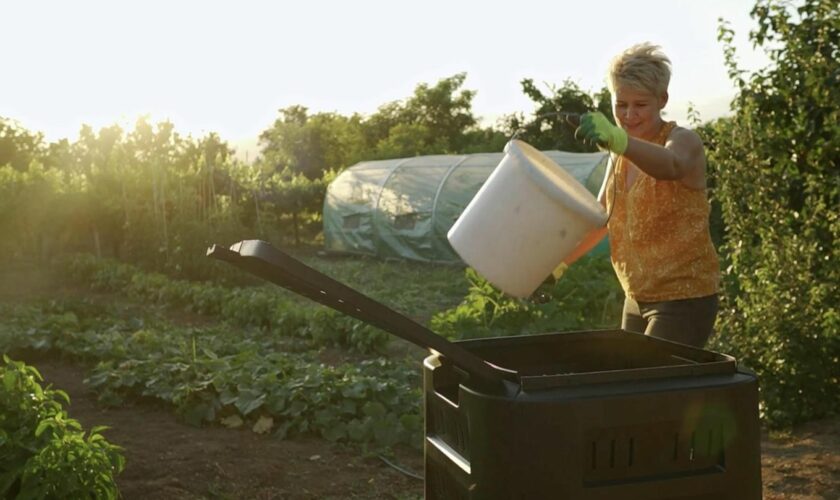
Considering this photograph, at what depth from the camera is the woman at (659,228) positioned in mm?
2307

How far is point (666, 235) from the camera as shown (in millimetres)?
2375

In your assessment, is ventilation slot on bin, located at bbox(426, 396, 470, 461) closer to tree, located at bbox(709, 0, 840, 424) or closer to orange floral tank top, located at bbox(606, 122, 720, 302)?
orange floral tank top, located at bbox(606, 122, 720, 302)

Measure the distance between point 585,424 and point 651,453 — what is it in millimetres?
139

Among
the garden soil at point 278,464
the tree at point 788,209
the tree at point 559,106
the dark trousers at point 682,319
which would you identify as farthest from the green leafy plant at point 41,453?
the tree at point 559,106

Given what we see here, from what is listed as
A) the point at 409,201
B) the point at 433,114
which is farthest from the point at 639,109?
the point at 433,114

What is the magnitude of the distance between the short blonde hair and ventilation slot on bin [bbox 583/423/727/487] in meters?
1.00

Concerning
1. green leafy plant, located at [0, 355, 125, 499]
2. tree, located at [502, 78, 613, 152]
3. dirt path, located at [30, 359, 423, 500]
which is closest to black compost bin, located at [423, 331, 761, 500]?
green leafy plant, located at [0, 355, 125, 499]

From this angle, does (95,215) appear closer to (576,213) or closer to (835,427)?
(835,427)

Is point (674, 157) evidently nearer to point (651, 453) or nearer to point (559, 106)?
point (651, 453)

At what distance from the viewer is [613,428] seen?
146cm

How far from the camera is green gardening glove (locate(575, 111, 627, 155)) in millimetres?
1852

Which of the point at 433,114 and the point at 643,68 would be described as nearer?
the point at 643,68

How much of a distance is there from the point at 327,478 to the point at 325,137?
2577cm

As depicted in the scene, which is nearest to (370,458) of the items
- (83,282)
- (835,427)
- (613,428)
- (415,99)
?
(835,427)
